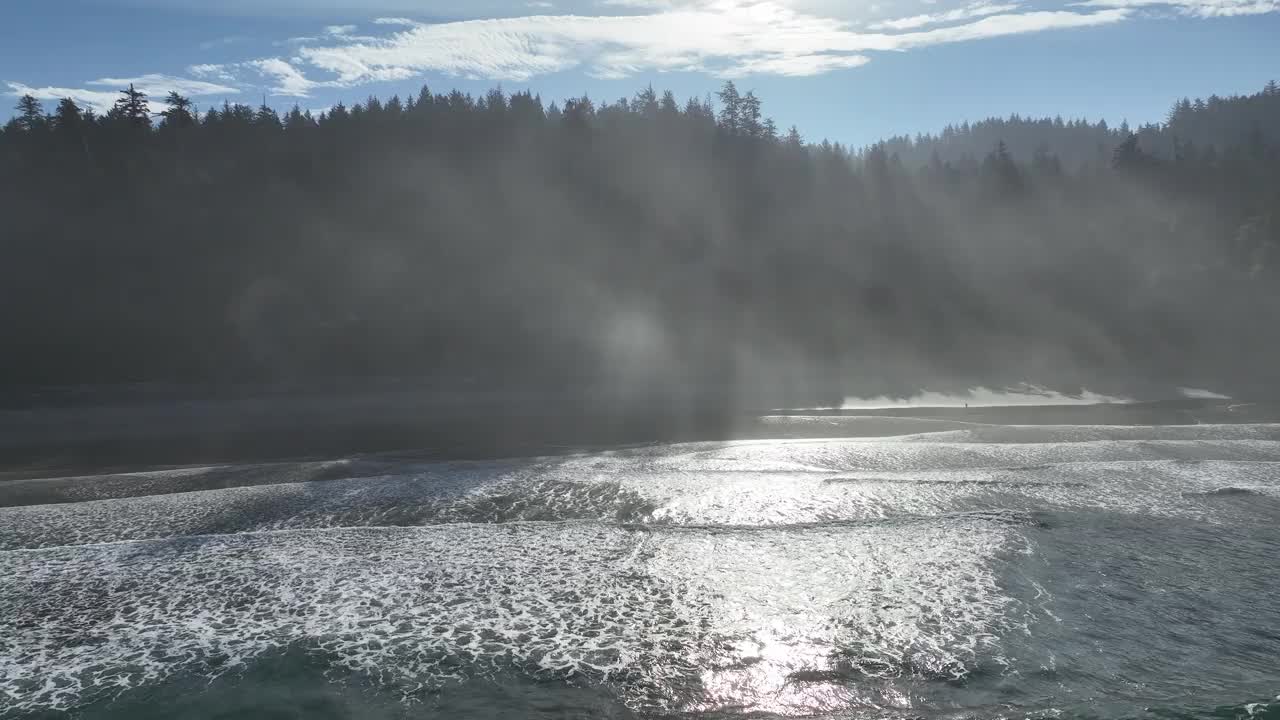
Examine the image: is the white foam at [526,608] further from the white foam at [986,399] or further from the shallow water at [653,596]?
the white foam at [986,399]

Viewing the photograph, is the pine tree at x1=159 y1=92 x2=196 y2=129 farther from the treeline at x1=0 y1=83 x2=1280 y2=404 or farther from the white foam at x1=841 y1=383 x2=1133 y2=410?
the white foam at x1=841 y1=383 x2=1133 y2=410

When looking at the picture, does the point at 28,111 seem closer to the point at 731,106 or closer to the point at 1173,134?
the point at 731,106

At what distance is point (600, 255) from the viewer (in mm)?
70812

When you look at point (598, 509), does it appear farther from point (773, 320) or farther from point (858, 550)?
point (773, 320)

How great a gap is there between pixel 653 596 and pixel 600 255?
60009 mm

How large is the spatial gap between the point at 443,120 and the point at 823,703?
86.7 meters

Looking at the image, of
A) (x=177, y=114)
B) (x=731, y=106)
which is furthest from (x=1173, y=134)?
(x=177, y=114)

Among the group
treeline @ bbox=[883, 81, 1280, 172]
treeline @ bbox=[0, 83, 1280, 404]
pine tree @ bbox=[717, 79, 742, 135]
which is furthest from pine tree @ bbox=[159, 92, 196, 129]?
treeline @ bbox=[883, 81, 1280, 172]

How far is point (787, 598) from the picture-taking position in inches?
483

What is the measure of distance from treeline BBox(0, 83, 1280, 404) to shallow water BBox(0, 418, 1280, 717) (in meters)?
22.0

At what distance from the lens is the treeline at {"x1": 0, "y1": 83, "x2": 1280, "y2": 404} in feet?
171

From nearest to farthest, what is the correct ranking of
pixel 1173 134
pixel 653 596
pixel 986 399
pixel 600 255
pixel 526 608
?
pixel 526 608 → pixel 653 596 → pixel 986 399 → pixel 600 255 → pixel 1173 134

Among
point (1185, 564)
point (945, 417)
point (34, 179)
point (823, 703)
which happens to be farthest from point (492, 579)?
point (34, 179)

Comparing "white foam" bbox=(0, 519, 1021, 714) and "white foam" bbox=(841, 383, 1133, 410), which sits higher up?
"white foam" bbox=(0, 519, 1021, 714)
